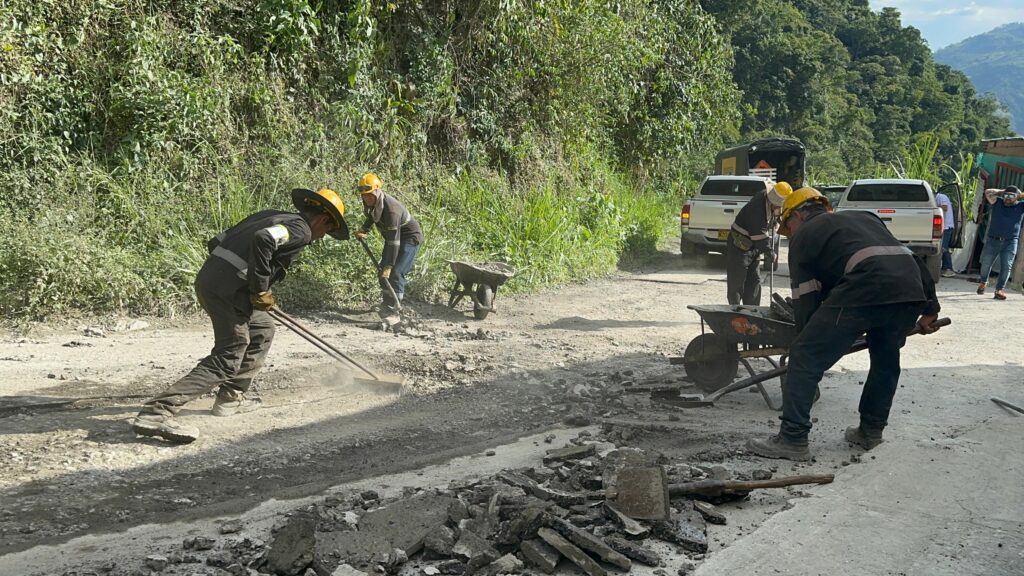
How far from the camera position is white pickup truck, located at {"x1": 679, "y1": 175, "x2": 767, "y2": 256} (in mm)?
17062

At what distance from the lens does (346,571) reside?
385cm

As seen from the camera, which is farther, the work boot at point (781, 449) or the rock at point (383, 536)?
the work boot at point (781, 449)

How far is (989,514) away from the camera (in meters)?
4.84

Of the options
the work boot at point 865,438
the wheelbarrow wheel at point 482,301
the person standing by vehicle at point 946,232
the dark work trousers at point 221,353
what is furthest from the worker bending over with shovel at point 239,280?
the person standing by vehicle at point 946,232

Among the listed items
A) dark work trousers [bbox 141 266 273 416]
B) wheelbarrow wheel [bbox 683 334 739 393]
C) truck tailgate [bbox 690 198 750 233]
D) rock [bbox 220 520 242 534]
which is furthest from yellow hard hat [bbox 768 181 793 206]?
rock [bbox 220 520 242 534]

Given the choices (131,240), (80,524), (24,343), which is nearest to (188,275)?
(131,240)

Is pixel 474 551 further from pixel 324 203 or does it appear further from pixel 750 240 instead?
pixel 750 240

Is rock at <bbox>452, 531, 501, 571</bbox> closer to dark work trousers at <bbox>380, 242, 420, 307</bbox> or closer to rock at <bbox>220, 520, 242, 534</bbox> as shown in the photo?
rock at <bbox>220, 520, 242, 534</bbox>

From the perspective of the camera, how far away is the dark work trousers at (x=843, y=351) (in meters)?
5.62

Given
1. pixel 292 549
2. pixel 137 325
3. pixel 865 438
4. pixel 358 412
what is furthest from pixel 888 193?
pixel 292 549

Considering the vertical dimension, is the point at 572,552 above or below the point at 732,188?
below

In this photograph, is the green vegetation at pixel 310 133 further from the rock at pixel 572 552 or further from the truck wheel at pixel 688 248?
the rock at pixel 572 552

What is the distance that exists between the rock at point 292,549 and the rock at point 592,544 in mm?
1141

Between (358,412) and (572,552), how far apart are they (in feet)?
10.7
